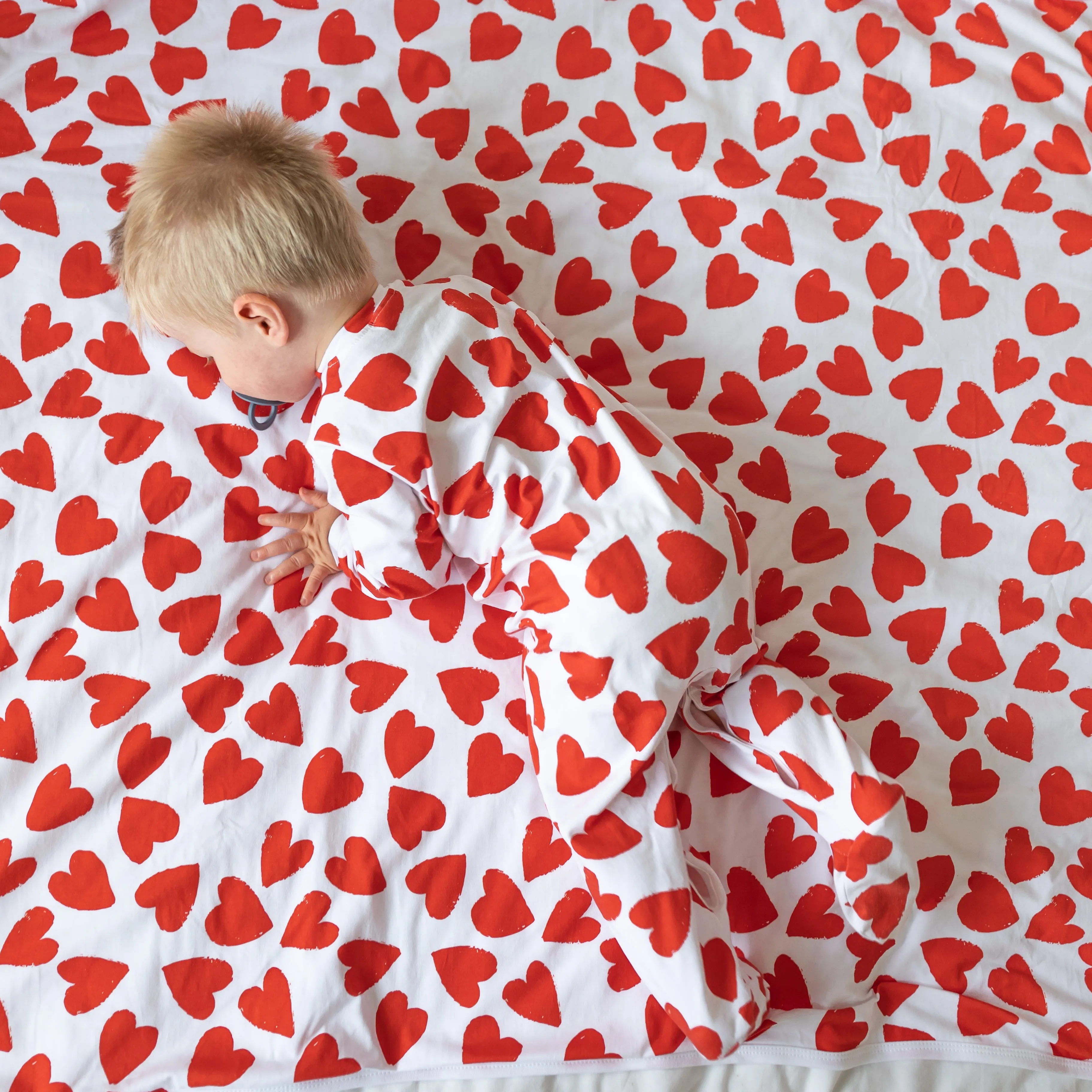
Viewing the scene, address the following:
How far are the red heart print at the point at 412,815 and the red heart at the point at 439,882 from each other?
0.09ft

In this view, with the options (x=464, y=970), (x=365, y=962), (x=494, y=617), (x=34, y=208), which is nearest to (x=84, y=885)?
(x=365, y=962)

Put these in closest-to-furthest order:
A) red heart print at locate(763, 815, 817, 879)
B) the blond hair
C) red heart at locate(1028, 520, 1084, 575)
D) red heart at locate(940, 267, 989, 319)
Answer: the blond hair
red heart print at locate(763, 815, 817, 879)
red heart at locate(1028, 520, 1084, 575)
red heart at locate(940, 267, 989, 319)

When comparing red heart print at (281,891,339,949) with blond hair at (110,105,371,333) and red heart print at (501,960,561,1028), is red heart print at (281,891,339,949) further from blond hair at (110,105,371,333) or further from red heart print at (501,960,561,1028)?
blond hair at (110,105,371,333)

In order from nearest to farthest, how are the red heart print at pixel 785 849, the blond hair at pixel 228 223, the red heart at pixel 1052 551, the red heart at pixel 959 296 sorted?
1. the blond hair at pixel 228 223
2. the red heart print at pixel 785 849
3. the red heart at pixel 1052 551
4. the red heart at pixel 959 296

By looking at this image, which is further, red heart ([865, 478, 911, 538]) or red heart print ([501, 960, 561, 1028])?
red heart ([865, 478, 911, 538])

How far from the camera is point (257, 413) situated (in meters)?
1.13

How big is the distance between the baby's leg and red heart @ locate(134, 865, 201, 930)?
57 cm

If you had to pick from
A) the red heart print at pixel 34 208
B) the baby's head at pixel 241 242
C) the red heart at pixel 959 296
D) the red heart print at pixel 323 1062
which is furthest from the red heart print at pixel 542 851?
the red heart print at pixel 34 208

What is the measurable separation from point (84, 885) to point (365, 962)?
0.31m

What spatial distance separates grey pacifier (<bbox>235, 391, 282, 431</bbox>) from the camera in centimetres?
112

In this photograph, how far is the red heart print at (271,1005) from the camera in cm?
Result: 94

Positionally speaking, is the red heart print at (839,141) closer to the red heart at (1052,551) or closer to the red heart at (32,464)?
the red heart at (1052,551)

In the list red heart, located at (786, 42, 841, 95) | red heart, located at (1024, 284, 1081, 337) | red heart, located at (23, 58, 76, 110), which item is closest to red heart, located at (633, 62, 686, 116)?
red heart, located at (786, 42, 841, 95)

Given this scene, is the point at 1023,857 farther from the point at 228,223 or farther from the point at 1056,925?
the point at 228,223
